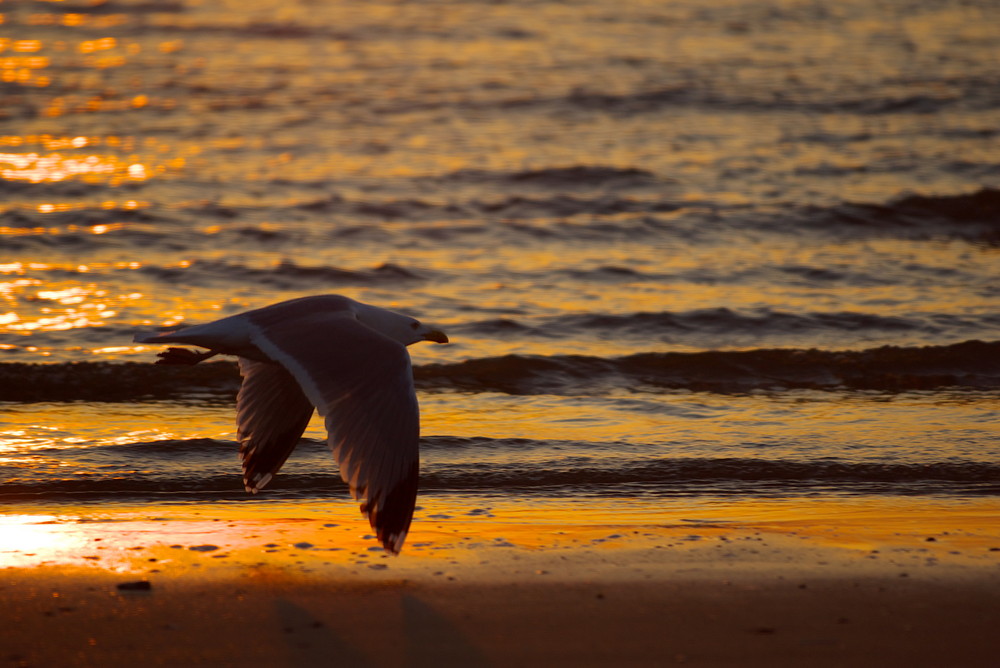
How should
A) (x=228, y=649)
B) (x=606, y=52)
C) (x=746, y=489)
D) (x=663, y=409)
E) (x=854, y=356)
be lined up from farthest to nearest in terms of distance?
1. (x=606, y=52)
2. (x=854, y=356)
3. (x=663, y=409)
4. (x=746, y=489)
5. (x=228, y=649)

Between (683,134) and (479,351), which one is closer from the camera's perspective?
(479,351)

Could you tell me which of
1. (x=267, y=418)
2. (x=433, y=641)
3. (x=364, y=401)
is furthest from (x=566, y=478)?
(x=433, y=641)

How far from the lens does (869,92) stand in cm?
1584

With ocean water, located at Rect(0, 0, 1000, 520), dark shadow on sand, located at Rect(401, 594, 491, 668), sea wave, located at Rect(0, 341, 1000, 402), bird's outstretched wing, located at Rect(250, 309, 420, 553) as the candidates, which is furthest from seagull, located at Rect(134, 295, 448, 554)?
sea wave, located at Rect(0, 341, 1000, 402)

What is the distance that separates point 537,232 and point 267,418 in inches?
257

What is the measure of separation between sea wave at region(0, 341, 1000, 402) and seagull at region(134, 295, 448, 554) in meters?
2.08

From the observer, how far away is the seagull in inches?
167

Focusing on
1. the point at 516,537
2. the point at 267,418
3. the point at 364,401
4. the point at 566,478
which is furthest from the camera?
the point at 566,478

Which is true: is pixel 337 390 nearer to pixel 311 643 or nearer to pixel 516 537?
pixel 516 537

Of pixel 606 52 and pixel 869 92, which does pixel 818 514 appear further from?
pixel 606 52

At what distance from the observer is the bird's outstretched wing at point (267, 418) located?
513cm

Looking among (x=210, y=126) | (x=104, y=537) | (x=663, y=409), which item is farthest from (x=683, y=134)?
(x=104, y=537)

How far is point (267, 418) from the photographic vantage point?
5145 millimetres

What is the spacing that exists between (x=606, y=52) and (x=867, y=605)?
1445 centimetres
